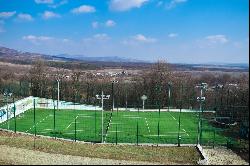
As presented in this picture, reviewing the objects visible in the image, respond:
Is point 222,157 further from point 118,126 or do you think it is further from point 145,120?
point 145,120

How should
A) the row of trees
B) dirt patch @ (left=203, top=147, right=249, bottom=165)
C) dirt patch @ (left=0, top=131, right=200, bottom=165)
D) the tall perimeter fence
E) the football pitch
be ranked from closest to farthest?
1. dirt patch @ (left=203, top=147, right=249, bottom=165)
2. dirt patch @ (left=0, top=131, right=200, bottom=165)
3. the tall perimeter fence
4. the football pitch
5. the row of trees

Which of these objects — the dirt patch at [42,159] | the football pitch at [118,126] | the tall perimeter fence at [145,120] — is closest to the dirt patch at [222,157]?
the tall perimeter fence at [145,120]

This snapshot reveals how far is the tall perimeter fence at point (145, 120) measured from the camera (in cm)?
3200

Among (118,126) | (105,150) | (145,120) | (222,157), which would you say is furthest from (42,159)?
(145,120)

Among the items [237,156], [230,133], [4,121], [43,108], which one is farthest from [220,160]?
[43,108]

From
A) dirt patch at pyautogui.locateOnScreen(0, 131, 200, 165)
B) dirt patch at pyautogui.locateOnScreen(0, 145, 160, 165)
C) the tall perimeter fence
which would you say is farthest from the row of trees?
dirt patch at pyautogui.locateOnScreen(0, 145, 160, 165)

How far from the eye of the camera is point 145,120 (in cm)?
4206

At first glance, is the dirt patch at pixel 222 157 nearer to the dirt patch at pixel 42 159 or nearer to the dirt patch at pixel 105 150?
the dirt patch at pixel 105 150

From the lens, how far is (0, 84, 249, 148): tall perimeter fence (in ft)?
105

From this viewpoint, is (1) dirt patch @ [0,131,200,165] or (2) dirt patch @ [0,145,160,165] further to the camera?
(1) dirt patch @ [0,131,200,165]

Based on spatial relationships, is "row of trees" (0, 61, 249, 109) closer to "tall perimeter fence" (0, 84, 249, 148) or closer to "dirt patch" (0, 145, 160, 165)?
"tall perimeter fence" (0, 84, 249, 148)

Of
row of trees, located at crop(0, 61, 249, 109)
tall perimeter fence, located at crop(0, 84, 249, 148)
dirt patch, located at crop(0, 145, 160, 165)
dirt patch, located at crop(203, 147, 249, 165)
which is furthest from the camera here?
row of trees, located at crop(0, 61, 249, 109)

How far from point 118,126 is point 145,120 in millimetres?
4716

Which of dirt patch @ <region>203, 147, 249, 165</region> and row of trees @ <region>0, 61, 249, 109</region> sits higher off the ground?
row of trees @ <region>0, 61, 249, 109</region>
